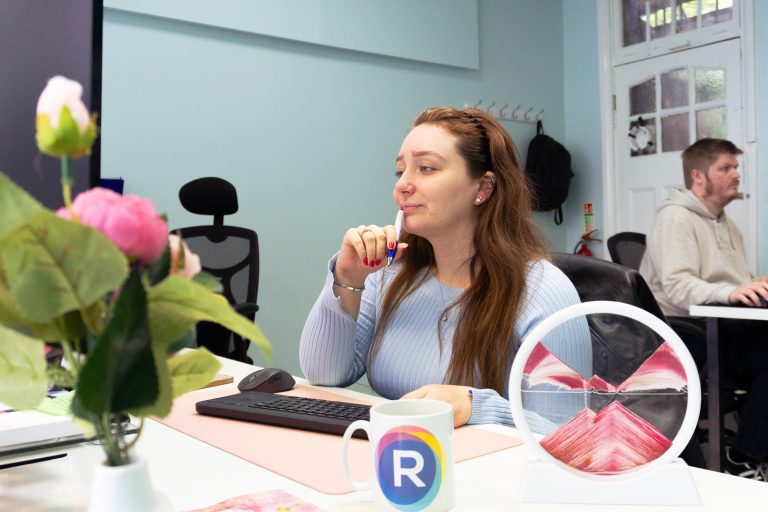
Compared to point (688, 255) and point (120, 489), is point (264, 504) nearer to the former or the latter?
point (120, 489)

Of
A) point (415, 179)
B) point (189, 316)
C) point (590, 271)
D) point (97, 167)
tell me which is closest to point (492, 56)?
point (415, 179)

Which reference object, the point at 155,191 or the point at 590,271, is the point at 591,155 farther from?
the point at 590,271

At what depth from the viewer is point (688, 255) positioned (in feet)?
9.09

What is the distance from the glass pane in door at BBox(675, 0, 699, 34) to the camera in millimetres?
4075

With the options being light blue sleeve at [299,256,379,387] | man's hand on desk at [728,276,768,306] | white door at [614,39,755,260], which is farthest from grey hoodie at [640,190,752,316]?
light blue sleeve at [299,256,379,387]

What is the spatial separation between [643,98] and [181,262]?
175 inches

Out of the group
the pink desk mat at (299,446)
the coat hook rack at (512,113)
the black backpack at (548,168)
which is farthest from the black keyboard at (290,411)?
the black backpack at (548,168)

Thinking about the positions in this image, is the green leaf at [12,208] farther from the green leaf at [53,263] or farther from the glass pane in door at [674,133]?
the glass pane in door at [674,133]

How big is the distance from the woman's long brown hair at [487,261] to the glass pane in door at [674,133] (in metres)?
2.96

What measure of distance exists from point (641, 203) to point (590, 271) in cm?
340

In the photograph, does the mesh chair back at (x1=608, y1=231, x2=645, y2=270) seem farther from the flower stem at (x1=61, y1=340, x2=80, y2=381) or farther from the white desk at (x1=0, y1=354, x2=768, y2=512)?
the flower stem at (x1=61, y1=340, x2=80, y2=381)

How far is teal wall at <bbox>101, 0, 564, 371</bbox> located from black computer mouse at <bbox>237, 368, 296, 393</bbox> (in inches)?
71.8

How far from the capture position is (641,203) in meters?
4.37

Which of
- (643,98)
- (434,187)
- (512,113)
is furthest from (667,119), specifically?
(434,187)
